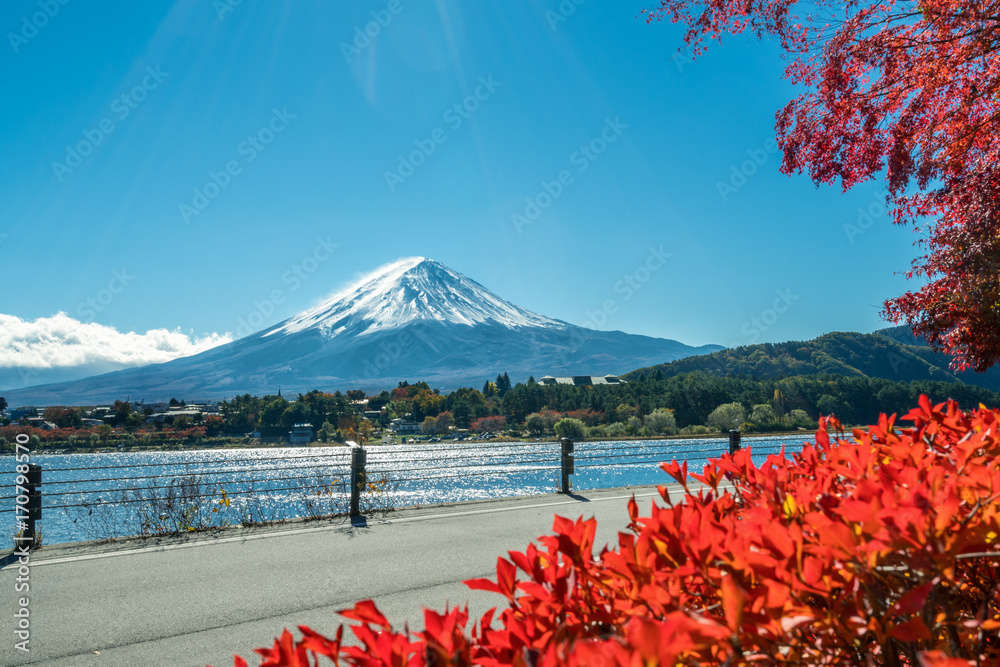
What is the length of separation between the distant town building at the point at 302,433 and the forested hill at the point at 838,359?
48.6 m

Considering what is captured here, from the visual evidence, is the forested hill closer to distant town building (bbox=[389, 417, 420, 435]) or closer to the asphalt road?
distant town building (bbox=[389, 417, 420, 435])

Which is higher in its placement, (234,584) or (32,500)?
(32,500)

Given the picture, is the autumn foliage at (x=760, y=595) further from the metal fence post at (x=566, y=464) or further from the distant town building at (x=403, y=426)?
the distant town building at (x=403, y=426)

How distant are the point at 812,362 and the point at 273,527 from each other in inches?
3202

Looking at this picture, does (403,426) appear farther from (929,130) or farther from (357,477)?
(929,130)

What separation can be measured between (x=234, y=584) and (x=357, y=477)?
9.57 ft

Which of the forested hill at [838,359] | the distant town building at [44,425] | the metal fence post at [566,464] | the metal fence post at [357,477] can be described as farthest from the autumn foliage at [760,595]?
the forested hill at [838,359]

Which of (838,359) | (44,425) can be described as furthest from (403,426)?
(838,359)

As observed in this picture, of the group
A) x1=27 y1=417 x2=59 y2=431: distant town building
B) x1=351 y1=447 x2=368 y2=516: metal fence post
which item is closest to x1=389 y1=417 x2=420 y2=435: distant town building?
x1=27 y1=417 x2=59 y2=431: distant town building

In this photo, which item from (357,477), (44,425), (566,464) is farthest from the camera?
(44,425)

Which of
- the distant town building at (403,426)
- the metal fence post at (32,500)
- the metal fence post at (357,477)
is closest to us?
the metal fence post at (32,500)

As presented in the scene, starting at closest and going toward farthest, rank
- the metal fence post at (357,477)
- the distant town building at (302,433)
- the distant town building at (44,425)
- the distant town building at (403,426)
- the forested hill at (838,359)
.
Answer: the metal fence post at (357,477)
the distant town building at (44,425)
the distant town building at (302,433)
the forested hill at (838,359)
the distant town building at (403,426)

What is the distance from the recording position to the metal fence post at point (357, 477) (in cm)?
761

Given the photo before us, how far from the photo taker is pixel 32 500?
5.99 meters
